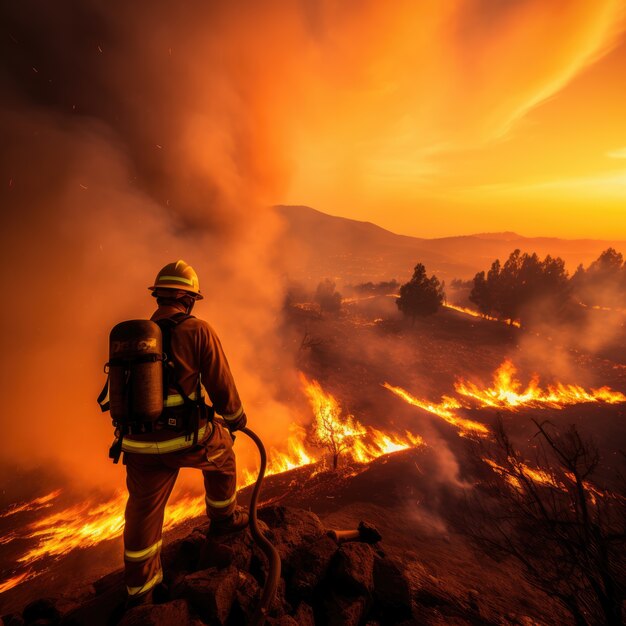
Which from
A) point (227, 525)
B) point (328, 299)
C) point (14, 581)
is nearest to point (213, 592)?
point (227, 525)

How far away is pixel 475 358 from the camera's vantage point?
30672 mm

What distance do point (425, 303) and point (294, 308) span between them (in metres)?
17.2

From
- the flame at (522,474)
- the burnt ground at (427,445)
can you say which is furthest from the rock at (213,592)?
the flame at (522,474)

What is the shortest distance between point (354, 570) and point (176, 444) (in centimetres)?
248

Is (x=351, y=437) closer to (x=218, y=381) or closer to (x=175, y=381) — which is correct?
(x=218, y=381)

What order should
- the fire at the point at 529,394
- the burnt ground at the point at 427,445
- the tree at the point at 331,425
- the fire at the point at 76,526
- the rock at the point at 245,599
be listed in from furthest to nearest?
Result: the fire at the point at 529,394, the tree at the point at 331,425, the fire at the point at 76,526, the burnt ground at the point at 427,445, the rock at the point at 245,599

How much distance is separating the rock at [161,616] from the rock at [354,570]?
1.58 meters

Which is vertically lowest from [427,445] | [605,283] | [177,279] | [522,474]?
[427,445]

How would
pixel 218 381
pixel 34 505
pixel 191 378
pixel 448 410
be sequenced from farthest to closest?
pixel 448 410 → pixel 34 505 → pixel 218 381 → pixel 191 378

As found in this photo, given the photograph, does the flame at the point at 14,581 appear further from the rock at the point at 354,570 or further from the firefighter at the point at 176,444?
the rock at the point at 354,570

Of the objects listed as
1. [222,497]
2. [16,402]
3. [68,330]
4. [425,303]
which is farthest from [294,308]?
[222,497]

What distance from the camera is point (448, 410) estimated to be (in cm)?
2233

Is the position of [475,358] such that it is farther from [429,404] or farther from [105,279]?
[105,279]

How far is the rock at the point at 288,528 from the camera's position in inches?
145
